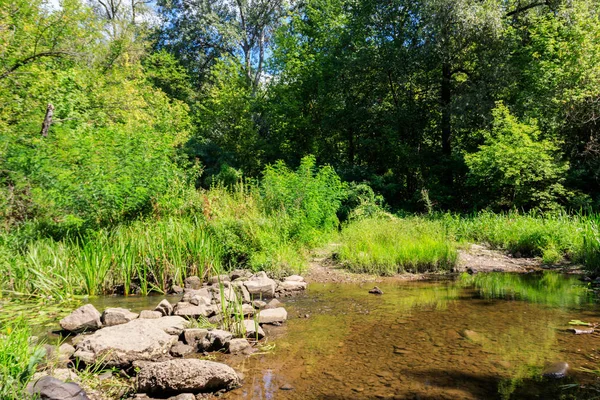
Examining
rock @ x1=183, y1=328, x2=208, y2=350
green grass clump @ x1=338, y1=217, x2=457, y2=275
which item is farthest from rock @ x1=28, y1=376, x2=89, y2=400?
green grass clump @ x1=338, y1=217, x2=457, y2=275

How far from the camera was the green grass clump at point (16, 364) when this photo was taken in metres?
2.79

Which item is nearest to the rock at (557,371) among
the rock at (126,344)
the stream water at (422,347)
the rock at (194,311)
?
the stream water at (422,347)

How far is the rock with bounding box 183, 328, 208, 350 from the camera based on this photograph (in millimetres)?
4551

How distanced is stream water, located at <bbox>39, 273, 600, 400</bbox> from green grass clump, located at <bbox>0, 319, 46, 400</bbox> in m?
A: 1.63

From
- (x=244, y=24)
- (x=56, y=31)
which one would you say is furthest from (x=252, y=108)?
(x=56, y=31)

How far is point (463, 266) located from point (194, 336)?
6.92m

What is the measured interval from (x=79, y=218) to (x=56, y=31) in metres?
9.07

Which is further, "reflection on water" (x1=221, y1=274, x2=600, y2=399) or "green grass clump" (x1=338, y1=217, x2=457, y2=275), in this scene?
"green grass clump" (x1=338, y1=217, x2=457, y2=275)

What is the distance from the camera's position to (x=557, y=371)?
3613 mm

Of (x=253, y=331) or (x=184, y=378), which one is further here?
(x=253, y=331)

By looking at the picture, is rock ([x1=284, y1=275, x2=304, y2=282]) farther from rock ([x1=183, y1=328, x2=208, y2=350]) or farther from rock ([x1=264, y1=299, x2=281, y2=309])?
rock ([x1=183, y1=328, x2=208, y2=350])

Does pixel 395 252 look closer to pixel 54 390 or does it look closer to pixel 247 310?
pixel 247 310

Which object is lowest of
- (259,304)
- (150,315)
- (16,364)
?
(259,304)

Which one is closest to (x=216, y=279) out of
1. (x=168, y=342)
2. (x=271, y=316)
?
(x=271, y=316)
